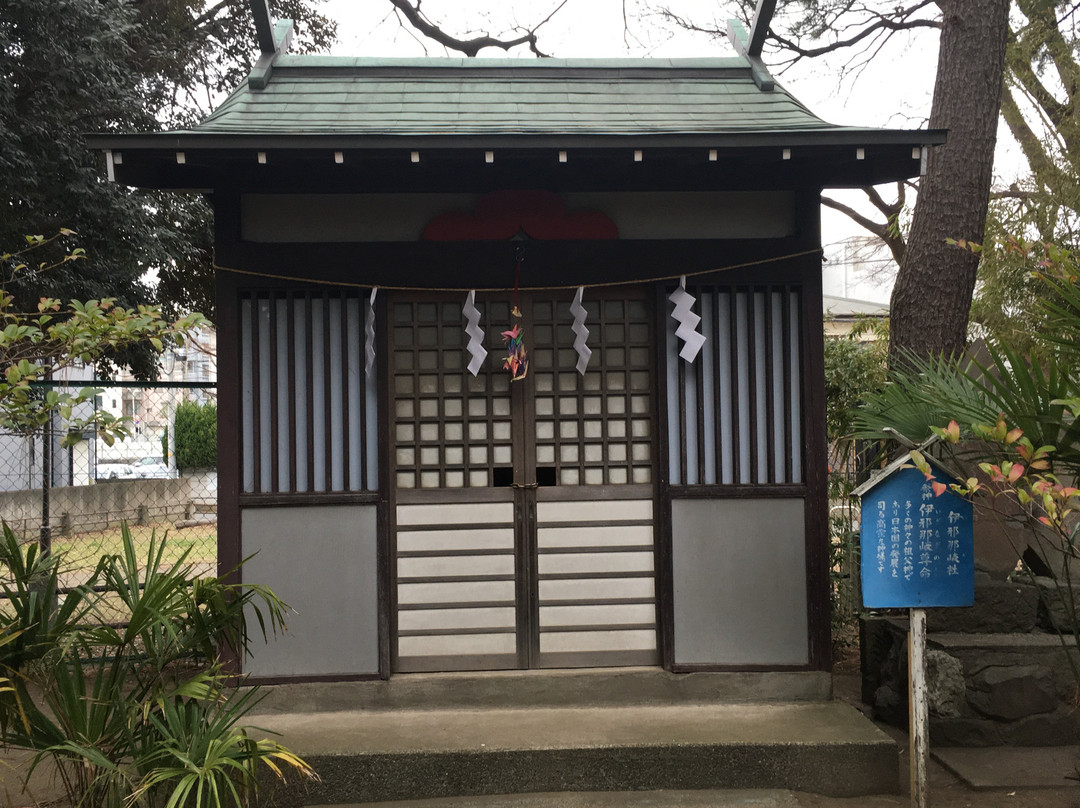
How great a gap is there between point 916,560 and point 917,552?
0.14ft

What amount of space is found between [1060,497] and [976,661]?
2.61 metres

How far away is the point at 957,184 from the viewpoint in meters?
7.12

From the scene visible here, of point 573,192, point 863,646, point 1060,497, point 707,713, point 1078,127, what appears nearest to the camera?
point 1060,497

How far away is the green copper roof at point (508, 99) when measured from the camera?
221 inches

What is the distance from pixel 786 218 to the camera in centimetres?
592

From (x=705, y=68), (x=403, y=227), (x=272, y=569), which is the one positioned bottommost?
(x=272, y=569)

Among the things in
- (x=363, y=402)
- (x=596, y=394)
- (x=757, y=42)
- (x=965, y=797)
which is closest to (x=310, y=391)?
(x=363, y=402)

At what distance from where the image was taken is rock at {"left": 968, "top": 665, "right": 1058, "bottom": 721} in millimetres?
5707

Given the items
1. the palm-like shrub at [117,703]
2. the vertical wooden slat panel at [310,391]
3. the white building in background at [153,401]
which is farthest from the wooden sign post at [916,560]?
the white building in background at [153,401]

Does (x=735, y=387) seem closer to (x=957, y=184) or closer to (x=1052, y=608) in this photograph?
(x=1052, y=608)

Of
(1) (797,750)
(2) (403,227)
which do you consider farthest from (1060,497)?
(2) (403,227)

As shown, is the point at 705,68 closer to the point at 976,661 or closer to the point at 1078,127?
the point at 976,661

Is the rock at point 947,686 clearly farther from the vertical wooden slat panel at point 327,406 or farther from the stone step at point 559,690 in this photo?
the vertical wooden slat panel at point 327,406

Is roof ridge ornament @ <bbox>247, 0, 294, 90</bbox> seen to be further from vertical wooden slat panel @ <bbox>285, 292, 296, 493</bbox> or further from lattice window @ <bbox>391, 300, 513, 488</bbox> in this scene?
lattice window @ <bbox>391, 300, 513, 488</bbox>
